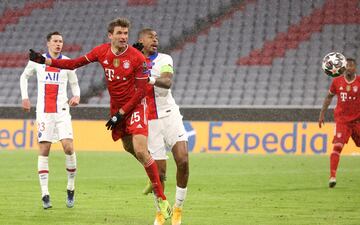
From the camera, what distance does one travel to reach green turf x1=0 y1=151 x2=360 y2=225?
9.87 metres

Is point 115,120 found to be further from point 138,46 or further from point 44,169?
point 44,169

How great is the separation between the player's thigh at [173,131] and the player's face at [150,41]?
773mm

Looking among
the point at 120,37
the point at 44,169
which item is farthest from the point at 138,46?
the point at 44,169

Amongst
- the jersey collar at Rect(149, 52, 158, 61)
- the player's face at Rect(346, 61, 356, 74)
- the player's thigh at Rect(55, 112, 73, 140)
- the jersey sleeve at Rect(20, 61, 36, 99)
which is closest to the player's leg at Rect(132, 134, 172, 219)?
the jersey collar at Rect(149, 52, 158, 61)

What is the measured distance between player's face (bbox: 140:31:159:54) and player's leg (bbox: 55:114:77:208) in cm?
215

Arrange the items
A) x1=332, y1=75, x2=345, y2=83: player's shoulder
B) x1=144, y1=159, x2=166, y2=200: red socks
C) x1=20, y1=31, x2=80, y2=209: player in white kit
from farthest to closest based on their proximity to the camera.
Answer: x1=332, y1=75, x2=345, y2=83: player's shoulder, x1=20, y1=31, x2=80, y2=209: player in white kit, x1=144, y1=159, x2=166, y2=200: red socks

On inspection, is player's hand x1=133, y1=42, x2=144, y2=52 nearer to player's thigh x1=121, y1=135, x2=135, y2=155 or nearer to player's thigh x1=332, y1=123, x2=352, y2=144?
player's thigh x1=121, y1=135, x2=135, y2=155

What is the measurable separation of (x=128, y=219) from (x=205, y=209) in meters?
1.34

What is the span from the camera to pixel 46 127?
439 inches

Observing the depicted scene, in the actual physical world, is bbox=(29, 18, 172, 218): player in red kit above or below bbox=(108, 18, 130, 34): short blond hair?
below

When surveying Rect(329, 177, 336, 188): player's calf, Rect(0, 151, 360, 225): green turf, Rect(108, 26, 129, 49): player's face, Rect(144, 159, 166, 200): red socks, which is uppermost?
Rect(108, 26, 129, 49): player's face

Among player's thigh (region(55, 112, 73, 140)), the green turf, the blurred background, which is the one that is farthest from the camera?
the blurred background

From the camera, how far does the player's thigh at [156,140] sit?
9.62 metres

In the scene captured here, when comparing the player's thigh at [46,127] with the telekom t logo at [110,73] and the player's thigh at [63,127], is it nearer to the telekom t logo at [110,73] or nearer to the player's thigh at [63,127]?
the player's thigh at [63,127]
